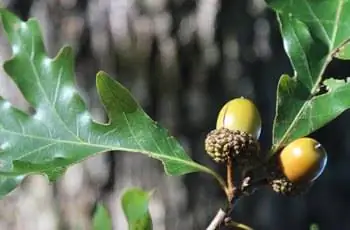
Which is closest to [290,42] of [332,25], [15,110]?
[332,25]

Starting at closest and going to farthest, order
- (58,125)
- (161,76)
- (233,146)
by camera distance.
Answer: (233,146)
(58,125)
(161,76)

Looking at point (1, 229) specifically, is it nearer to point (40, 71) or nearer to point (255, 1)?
point (255, 1)

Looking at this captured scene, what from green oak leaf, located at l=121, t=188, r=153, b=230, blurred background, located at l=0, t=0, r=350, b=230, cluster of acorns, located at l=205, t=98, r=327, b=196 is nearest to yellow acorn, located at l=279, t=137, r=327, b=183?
cluster of acorns, located at l=205, t=98, r=327, b=196

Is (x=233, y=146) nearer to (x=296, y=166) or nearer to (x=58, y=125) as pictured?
(x=296, y=166)

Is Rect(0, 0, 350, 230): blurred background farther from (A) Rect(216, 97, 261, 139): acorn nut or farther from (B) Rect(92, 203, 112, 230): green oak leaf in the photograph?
(A) Rect(216, 97, 261, 139): acorn nut

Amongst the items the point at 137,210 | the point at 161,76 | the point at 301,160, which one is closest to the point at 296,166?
the point at 301,160
